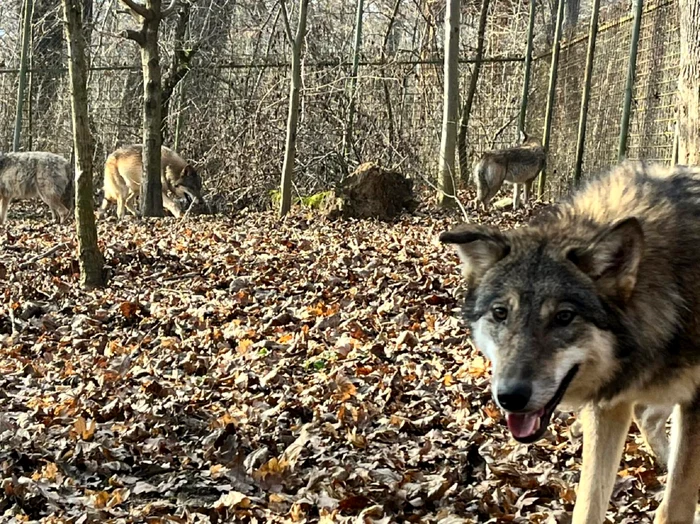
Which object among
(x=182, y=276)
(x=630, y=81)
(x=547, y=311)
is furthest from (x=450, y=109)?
(x=547, y=311)

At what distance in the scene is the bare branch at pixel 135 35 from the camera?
Result: 14.1 m

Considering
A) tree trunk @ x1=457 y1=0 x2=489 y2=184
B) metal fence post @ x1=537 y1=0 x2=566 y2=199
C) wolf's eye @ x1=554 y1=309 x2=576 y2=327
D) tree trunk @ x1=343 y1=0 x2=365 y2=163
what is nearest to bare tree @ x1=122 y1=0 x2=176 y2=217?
tree trunk @ x1=343 y1=0 x2=365 y2=163

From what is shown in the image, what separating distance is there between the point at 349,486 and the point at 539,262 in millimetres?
1586

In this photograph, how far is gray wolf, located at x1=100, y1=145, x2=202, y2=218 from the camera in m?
15.6

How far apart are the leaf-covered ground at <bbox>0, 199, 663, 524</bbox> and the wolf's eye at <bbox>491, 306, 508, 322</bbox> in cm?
106

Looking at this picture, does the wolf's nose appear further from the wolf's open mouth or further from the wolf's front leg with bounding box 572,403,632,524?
the wolf's front leg with bounding box 572,403,632,524

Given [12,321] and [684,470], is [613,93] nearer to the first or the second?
[12,321]

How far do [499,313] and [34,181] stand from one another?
1472 centimetres

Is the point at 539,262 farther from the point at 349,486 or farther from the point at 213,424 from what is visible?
the point at 213,424

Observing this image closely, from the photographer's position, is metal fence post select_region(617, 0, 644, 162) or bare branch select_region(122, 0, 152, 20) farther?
bare branch select_region(122, 0, 152, 20)

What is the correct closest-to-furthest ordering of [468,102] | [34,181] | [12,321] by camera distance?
[12,321], [34,181], [468,102]

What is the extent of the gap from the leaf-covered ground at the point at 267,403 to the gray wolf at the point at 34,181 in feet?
22.0

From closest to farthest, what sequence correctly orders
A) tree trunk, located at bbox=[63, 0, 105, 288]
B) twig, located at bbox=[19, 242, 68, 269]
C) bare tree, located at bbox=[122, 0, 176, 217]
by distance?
tree trunk, located at bbox=[63, 0, 105, 288] → twig, located at bbox=[19, 242, 68, 269] → bare tree, located at bbox=[122, 0, 176, 217]

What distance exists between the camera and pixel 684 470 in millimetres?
3418
